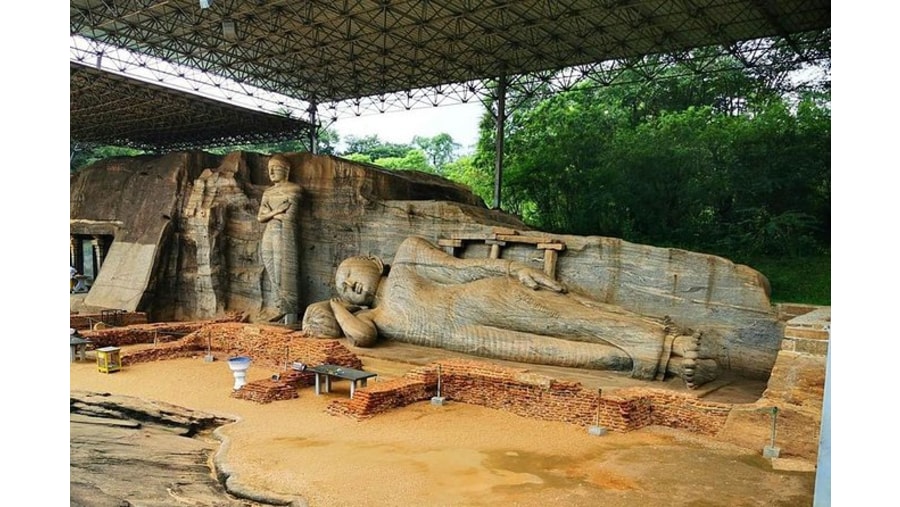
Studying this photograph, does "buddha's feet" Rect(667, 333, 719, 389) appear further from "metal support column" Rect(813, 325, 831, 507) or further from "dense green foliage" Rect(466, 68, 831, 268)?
"dense green foliage" Rect(466, 68, 831, 268)

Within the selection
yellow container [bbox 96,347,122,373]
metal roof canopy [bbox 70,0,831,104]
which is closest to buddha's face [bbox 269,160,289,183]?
metal roof canopy [bbox 70,0,831,104]

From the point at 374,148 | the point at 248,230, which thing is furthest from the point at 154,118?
the point at 374,148

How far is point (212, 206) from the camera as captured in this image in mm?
15086

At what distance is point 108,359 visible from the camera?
10.4m

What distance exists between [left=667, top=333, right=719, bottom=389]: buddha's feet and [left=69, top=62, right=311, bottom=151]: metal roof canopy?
1486 cm

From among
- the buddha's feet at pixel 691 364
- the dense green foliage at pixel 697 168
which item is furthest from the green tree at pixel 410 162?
the buddha's feet at pixel 691 364

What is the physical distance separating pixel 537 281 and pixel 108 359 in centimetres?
712

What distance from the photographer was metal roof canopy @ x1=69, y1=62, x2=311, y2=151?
1836 centimetres

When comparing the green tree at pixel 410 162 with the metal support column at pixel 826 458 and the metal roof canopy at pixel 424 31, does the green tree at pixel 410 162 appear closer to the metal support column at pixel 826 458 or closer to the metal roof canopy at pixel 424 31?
the metal roof canopy at pixel 424 31

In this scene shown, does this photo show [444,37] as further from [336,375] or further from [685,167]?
[336,375]

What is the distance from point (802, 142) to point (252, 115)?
1813 cm

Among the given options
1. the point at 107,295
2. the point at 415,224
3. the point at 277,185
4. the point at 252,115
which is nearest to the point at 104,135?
the point at 252,115

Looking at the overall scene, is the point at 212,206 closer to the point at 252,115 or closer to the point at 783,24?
the point at 252,115

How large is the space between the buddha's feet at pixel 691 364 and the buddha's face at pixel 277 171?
31.0 ft
